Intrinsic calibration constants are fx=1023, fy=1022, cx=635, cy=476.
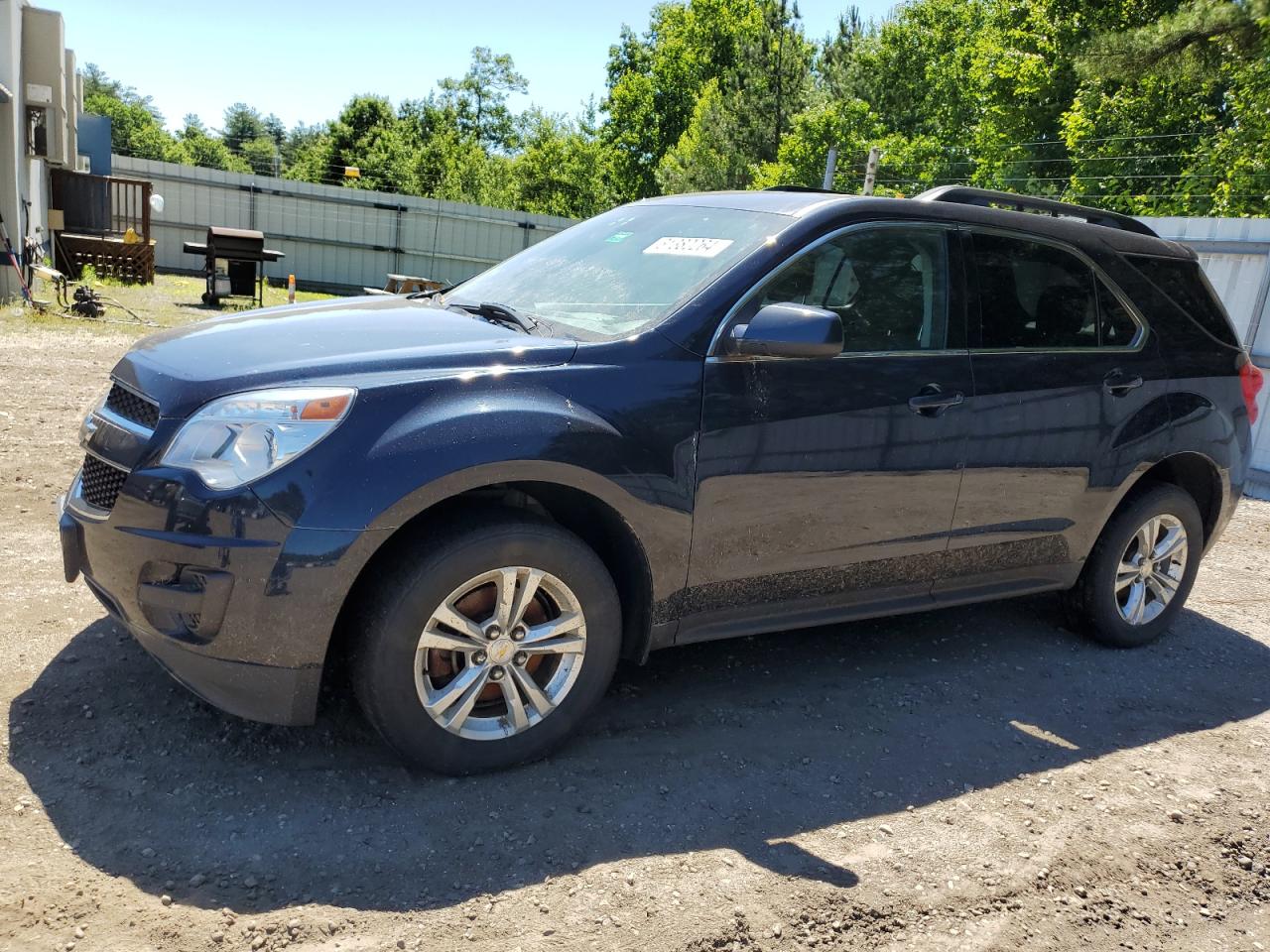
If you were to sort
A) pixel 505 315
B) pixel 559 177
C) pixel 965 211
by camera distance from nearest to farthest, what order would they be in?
pixel 505 315, pixel 965 211, pixel 559 177

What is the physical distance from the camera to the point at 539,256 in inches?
172

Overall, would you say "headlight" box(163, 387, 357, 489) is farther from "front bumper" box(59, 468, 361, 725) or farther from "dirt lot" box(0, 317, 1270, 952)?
"dirt lot" box(0, 317, 1270, 952)

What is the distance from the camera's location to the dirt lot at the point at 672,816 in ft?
8.63

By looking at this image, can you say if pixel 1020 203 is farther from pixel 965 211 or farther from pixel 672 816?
pixel 672 816

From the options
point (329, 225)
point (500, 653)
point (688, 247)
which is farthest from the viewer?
point (329, 225)

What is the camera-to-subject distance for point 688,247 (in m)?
3.85

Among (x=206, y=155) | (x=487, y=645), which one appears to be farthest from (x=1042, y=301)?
(x=206, y=155)

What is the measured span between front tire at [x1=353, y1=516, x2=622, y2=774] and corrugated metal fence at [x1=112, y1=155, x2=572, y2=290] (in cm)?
2972

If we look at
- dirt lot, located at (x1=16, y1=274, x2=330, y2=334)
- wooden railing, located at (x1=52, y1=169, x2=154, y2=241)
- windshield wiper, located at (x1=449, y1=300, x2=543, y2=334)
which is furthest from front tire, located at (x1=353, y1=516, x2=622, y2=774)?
wooden railing, located at (x1=52, y1=169, x2=154, y2=241)

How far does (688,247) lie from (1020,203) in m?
1.70

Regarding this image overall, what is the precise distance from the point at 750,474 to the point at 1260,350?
32.0 ft

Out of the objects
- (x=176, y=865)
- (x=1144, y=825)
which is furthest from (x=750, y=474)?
(x=176, y=865)

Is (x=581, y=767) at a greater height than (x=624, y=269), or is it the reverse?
(x=624, y=269)

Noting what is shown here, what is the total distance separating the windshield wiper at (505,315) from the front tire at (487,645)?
78 cm
